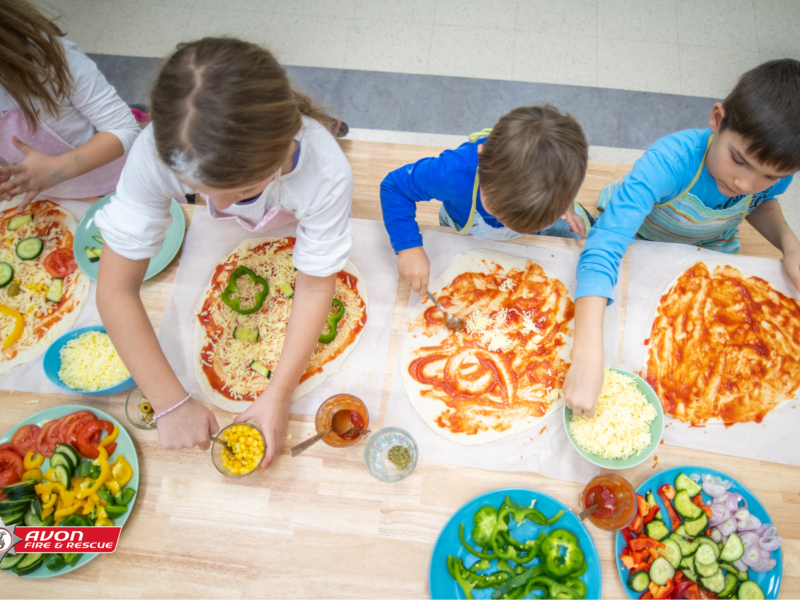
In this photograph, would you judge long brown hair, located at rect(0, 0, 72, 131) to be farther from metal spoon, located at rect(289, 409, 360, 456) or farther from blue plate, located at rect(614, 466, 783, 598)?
blue plate, located at rect(614, 466, 783, 598)

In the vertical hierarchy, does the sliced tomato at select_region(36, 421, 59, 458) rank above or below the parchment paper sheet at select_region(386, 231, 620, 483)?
below

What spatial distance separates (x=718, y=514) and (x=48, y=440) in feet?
6.91

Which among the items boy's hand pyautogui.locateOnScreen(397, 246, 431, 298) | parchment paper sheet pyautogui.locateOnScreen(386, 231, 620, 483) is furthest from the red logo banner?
boy's hand pyautogui.locateOnScreen(397, 246, 431, 298)

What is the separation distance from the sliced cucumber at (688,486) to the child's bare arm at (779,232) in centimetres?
87

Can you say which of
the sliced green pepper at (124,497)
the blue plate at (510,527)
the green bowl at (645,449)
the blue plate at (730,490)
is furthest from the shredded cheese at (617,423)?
the sliced green pepper at (124,497)

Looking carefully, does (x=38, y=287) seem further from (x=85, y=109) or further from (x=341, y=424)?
(x=341, y=424)

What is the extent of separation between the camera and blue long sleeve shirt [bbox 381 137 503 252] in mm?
1552

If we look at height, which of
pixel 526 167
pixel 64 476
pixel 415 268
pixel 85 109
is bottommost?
pixel 64 476

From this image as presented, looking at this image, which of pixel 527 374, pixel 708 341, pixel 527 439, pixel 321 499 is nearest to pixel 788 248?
pixel 708 341

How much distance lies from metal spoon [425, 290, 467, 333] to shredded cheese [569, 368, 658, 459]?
18.9 inches

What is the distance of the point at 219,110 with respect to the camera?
92 centimetres

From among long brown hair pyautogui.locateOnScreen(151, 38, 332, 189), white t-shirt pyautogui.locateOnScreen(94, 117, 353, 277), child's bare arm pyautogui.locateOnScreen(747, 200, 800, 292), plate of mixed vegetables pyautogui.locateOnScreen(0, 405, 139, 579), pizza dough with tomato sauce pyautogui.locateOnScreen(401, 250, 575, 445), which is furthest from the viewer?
child's bare arm pyautogui.locateOnScreen(747, 200, 800, 292)

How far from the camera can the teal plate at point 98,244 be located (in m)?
1.63

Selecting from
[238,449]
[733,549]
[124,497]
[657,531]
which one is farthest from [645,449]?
[124,497]
